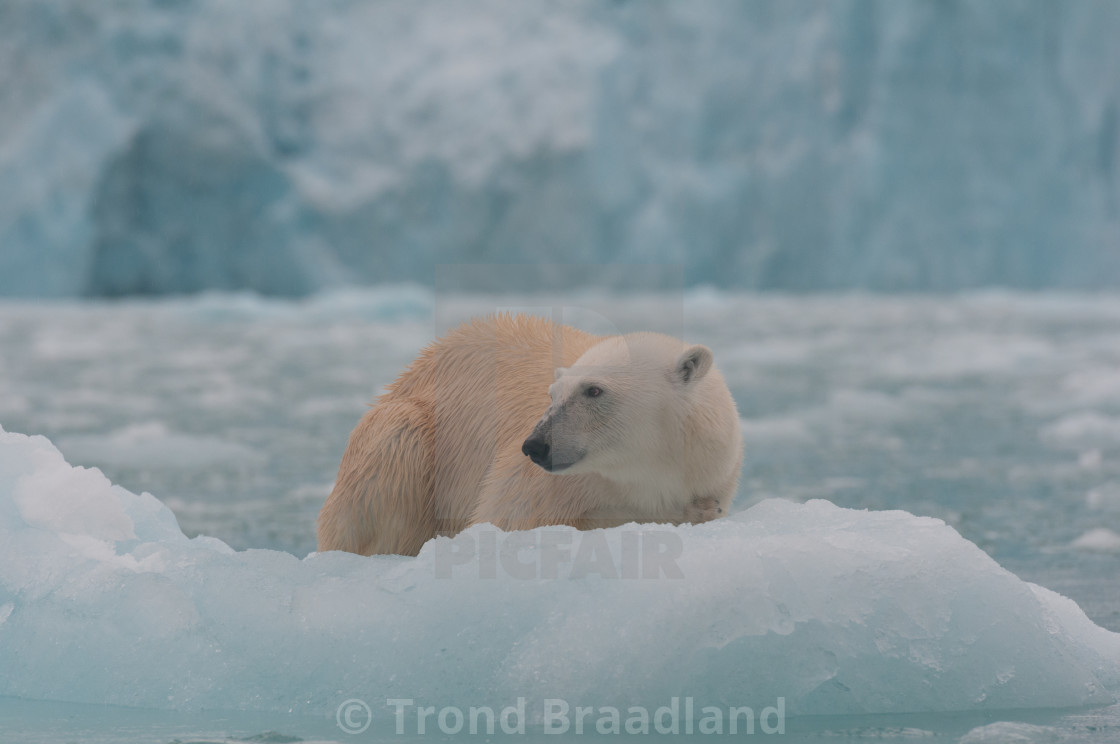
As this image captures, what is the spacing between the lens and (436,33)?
23.1 meters

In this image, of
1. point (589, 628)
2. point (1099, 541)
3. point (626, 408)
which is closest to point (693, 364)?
point (626, 408)

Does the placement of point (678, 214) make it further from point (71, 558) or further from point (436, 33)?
point (71, 558)

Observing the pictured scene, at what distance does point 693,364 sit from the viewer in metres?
2.80

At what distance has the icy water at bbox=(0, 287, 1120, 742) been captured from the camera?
3.30m

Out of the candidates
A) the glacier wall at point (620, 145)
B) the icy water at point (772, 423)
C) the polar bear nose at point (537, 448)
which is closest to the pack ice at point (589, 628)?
the icy water at point (772, 423)

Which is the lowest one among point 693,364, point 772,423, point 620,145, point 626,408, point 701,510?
point 701,510

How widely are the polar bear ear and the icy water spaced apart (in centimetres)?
73

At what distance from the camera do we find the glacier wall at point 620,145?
69.4 feet

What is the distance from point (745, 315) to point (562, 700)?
16724mm

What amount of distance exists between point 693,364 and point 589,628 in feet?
2.41

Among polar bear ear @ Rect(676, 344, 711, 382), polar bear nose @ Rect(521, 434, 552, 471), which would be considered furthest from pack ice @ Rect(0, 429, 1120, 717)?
polar bear ear @ Rect(676, 344, 711, 382)

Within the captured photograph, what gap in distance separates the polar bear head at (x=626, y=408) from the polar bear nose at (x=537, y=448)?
0.01 meters

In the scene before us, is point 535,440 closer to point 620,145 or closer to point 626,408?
point 626,408

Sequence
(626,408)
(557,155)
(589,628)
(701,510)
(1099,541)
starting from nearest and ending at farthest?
(589,628), (626,408), (701,510), (1099,541), (557,155)
